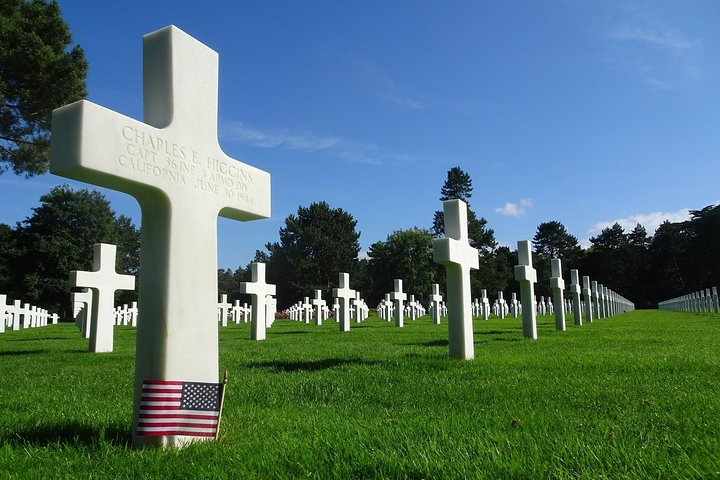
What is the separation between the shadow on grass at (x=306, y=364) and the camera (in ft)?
23.5

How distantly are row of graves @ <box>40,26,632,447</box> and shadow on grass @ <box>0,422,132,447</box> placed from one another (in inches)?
9.9

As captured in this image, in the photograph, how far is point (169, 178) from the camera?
367 centimetres

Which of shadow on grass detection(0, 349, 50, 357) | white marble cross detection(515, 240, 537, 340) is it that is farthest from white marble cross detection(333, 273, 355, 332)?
shadow on grass detection(0, 349, 50, 357)

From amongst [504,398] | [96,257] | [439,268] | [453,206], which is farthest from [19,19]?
[439,268]

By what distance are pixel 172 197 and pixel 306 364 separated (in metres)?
4.52

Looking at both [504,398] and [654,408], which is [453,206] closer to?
[504,398]

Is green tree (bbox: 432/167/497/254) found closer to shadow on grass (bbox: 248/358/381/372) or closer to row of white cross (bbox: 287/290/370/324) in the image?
row of white cross (bbox: 287/290/370/324)

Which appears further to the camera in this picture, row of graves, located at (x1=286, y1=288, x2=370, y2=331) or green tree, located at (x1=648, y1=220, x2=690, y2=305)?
A: green tree, located at (x1=648, y1=220, x2=690, y2=305)

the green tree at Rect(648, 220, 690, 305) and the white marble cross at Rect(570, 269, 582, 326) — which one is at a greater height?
the green tree at Rect(648, 220, 690, 305)

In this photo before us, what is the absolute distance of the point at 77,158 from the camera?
3145mm

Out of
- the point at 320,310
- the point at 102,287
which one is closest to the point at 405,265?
the point at 320,310

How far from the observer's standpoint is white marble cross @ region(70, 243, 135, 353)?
10.8 metres

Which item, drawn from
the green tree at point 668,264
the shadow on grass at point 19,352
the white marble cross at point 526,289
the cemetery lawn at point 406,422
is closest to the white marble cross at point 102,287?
the shadow on grass at point 19,352

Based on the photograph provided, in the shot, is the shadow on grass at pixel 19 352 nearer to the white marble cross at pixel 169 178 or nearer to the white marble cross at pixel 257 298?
the white marble cross at pixel 257 298
